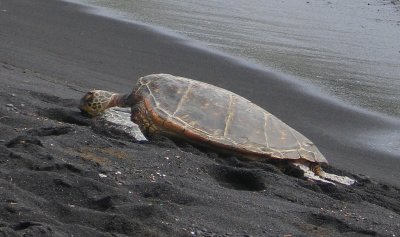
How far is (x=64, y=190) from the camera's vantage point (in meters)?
3.42

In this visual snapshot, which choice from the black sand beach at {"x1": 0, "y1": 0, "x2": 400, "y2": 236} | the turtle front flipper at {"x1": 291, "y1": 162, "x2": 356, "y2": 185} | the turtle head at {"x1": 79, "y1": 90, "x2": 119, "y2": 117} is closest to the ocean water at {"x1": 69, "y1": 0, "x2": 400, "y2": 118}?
the black sand beach at {"x1": 0, "y1": 0, "x2": 400, "y2": 236}

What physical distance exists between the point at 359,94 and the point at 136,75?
284 cm

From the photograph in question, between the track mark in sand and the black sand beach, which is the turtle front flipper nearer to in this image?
the black sand beach

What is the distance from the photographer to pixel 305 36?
1238 cm

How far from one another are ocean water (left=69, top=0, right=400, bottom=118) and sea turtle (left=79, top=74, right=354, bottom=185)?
3.11 meters

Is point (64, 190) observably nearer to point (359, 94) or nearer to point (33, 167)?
point (33, 167)

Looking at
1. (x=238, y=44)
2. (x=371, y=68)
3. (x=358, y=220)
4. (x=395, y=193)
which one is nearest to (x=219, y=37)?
(x=238, y=44)

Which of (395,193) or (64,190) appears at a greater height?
(64,190)

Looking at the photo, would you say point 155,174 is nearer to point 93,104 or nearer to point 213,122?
point 213,122

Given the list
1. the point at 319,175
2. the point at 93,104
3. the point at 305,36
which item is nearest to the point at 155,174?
the point at 319,175

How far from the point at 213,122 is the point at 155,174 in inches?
52.5

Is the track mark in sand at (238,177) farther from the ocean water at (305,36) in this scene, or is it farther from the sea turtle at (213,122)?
the ocean water at (305,36)

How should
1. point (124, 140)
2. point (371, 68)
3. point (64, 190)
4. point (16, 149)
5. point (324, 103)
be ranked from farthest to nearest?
point (371, 68) < point (324, 103) < point (124, 140) < point (16, 149) < point (64, 190)

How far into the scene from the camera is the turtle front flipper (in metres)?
5.16
